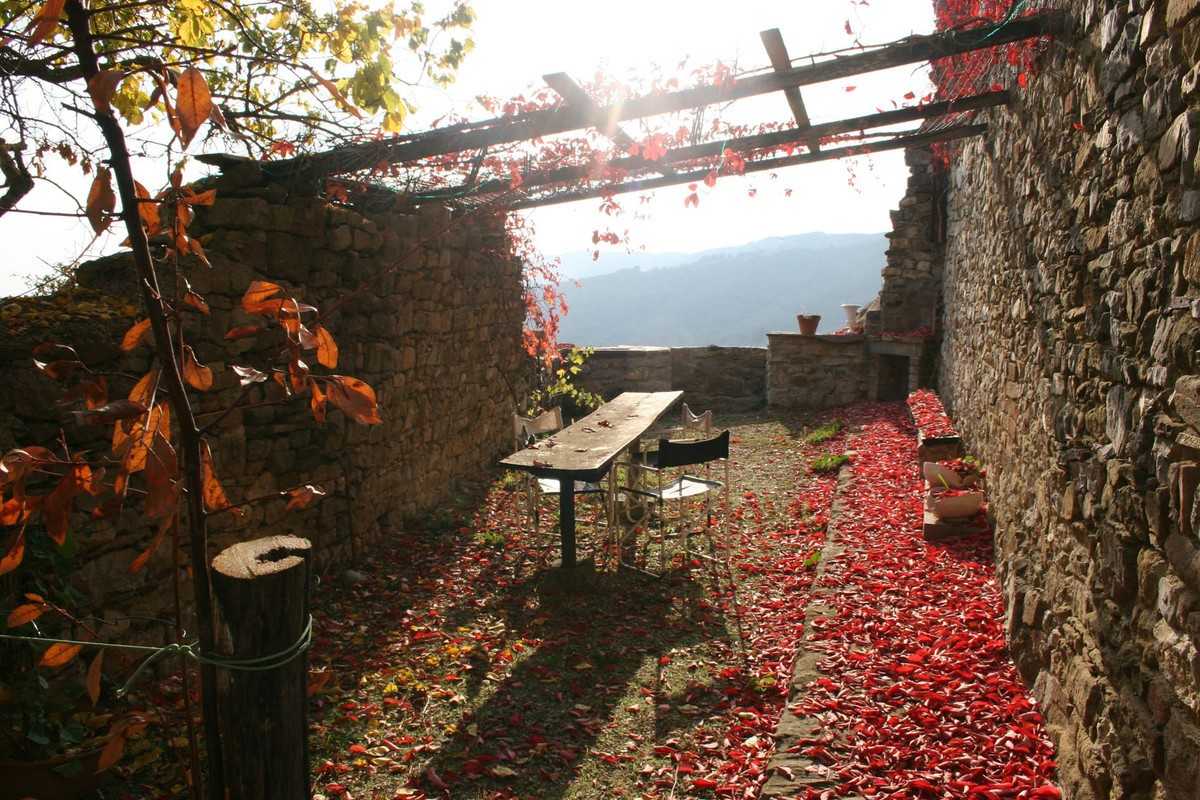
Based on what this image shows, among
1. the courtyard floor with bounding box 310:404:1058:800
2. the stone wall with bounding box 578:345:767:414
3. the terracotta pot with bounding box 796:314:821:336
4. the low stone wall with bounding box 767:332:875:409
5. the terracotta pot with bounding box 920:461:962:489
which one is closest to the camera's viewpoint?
the courtyard floor with bounding box 310:404:1058:800

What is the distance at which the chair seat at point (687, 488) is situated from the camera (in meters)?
5.14

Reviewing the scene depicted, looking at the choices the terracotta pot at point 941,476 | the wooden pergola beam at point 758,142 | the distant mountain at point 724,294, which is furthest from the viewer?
the distant mountain at point 724,294

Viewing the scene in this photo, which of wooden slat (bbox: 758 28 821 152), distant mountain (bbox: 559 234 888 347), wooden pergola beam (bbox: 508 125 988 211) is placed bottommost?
distant mountain (bbox: 559 234 888 347)

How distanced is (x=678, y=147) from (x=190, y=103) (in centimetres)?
413

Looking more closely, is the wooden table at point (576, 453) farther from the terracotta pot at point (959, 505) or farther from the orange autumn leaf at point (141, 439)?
the orange autumn leaf at point (141, 439)

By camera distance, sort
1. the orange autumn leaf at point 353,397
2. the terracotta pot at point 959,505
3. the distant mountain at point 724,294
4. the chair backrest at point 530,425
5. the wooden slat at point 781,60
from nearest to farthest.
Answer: the orange autumn leaf at point 353,397 → the wooden slat at point 781,60 → the terracotta pot at point 959,505 → the chair backrest at point 530,425 → the distant mountain at point 724,294

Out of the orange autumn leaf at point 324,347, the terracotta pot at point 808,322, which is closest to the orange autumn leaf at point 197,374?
the orange autumn leaf at point 324,347

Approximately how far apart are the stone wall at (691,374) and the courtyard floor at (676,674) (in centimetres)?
605

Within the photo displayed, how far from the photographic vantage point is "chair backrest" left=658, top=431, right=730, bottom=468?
4.79m

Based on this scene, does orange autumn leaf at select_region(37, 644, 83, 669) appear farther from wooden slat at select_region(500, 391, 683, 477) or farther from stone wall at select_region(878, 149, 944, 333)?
stone wall at select_region(878, 149, 944, 333)

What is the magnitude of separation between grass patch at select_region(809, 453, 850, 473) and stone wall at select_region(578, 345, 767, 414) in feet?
13.2

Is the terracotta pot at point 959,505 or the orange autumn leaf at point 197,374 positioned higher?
the orange autumn leaf at point 197,374

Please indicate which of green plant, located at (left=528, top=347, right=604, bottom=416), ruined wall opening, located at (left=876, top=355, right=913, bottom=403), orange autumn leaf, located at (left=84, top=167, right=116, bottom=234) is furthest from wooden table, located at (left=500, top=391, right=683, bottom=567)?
ruined wall opening, located at (left=876, top=355, right=913, bottom=403)

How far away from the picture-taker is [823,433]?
30.2 ft
